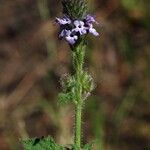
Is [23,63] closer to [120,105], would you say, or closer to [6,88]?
[6,88]

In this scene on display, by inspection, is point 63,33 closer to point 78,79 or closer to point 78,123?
point 78,79

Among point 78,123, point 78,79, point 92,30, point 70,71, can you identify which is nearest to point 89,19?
point 92,30

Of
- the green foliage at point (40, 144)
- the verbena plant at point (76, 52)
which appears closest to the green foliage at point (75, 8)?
the verbena plant at point (76, 52)

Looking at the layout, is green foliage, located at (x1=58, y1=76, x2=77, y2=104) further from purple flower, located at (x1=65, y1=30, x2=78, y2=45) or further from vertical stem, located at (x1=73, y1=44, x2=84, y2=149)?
purple flower, located at (x1=65, y1=30, x2=78, y2=45)

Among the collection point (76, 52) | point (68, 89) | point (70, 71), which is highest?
point (70, 71)

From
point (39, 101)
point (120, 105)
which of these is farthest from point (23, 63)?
point (120, 105)

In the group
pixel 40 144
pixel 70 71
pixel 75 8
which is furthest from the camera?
pixel 70 71
